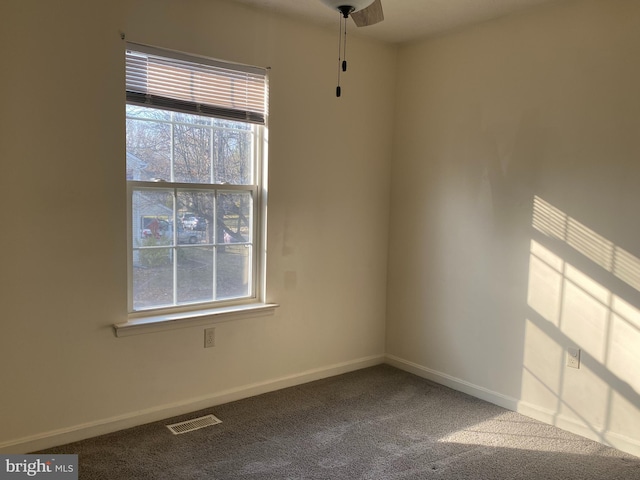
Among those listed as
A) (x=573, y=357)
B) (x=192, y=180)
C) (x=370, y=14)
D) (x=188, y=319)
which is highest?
(x=370, y=14)

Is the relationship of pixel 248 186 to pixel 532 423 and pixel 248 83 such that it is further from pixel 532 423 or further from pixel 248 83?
pixel 532 423

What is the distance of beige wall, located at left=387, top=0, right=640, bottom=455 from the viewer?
2736 millimetres

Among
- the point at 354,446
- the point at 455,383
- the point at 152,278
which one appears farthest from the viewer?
the point at 455,383

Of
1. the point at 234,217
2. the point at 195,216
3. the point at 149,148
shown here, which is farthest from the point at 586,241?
the point at 149,148

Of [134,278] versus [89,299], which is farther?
[134,278]

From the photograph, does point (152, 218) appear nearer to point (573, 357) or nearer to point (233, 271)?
point (233, 271)

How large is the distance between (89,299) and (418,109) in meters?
2.53

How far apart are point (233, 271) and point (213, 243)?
0.24 meters

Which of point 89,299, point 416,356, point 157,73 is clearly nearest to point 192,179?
point 157,73

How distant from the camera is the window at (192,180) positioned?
9.42ft

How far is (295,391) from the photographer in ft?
11.3

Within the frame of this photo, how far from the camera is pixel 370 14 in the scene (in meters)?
2.31

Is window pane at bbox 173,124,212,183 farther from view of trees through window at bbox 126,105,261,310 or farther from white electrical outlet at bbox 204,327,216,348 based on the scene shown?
white electrical outlet at bbox 204,327,216,348

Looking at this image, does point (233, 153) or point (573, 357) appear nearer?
point (573, 357)
